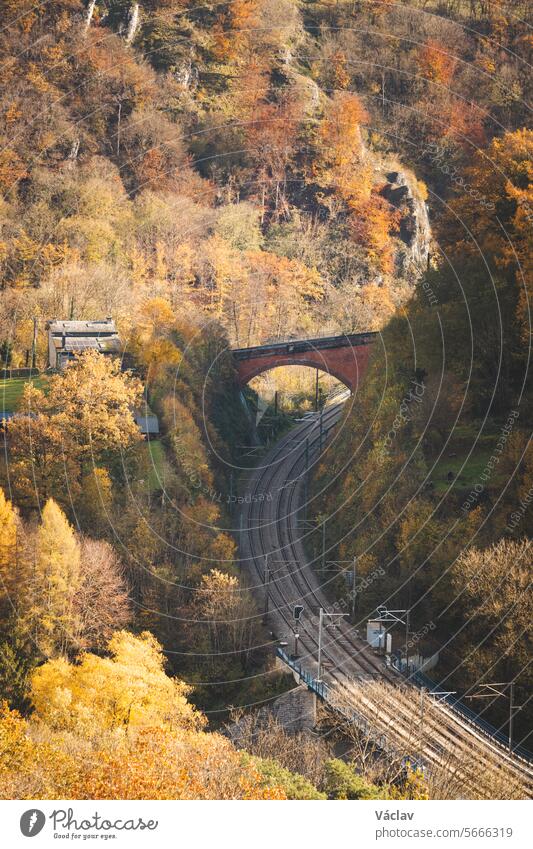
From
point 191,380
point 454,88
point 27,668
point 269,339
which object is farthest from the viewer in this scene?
point 454,88

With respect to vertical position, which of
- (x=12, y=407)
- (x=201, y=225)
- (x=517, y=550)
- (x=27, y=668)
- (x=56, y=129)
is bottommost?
(x=27, y=668)

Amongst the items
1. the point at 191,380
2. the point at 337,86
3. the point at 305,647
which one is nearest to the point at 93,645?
the point at 305,647

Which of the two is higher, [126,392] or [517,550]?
[126,392]

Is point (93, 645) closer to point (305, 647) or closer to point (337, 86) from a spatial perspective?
point (305, 647)

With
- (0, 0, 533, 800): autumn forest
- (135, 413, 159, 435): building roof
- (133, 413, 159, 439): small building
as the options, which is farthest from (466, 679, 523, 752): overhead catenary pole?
(135, 413, 159, 435): building roof

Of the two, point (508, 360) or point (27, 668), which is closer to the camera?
point (27, 668)

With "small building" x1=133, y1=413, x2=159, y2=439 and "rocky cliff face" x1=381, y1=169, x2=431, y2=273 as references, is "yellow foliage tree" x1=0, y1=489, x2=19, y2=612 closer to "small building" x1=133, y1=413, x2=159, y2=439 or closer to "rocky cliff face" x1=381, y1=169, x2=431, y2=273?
"small building" x1=133, y1=413, x2=159, y2=439

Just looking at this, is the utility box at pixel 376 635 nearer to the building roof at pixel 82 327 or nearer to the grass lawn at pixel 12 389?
the grass lawn at pixel 12 389

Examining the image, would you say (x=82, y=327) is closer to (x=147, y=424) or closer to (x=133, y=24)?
(x=147, y=424)
